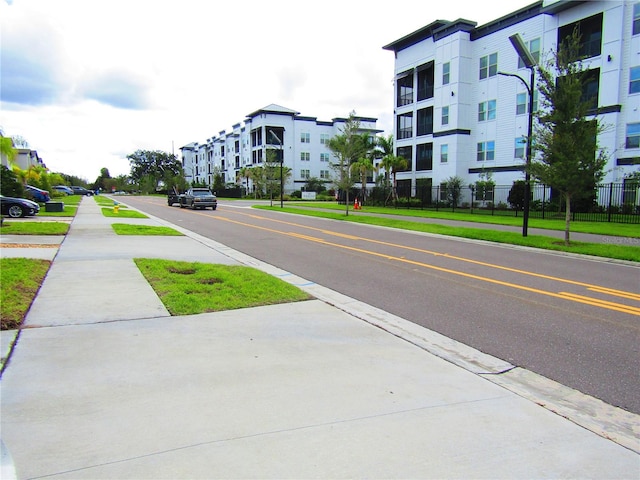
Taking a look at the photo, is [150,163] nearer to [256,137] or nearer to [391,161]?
[256,137]

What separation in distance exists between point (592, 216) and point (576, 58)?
50.8ft

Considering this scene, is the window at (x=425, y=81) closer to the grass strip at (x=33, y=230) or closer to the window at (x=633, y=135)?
the window at (x=633, y=135)

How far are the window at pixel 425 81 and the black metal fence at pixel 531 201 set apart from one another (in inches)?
369

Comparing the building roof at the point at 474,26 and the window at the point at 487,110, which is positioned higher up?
the building roof at the point at 474,26

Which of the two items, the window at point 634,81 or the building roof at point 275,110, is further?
the building roof at point 275,110

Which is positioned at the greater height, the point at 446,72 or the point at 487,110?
the point at 446,72

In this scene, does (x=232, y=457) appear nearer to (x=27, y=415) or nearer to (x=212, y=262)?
(x=27, y=415)

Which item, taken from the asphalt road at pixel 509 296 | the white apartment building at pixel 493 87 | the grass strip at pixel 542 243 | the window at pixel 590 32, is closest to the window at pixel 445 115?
the white apartment building at pixel 493 87

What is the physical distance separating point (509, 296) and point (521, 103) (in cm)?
3304

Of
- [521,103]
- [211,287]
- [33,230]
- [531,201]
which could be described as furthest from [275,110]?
[211,287]

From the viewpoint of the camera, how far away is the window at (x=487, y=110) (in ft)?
127

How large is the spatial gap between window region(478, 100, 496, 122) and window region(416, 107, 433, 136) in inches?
210

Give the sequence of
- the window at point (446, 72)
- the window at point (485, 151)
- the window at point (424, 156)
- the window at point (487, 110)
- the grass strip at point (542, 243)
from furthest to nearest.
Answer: the window at point (424, 156)
the window at point (446, 72)
the window at point (485, 151)
the window at point (487, 110)
the grass strip at point (542, 243)

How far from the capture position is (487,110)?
3912 centimetres
